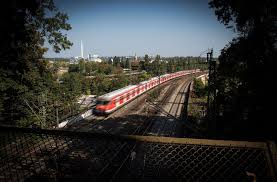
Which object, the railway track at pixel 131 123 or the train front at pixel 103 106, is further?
the train front at pixel 103 106

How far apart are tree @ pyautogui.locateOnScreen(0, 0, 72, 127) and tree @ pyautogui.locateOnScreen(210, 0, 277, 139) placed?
1107 centimetres

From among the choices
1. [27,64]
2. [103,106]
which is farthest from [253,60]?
[103,106]

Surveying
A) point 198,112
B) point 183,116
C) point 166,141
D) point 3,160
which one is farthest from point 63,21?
point 198,112

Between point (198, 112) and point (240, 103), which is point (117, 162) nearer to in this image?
point (240, 103)

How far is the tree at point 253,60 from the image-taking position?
10.3 metres

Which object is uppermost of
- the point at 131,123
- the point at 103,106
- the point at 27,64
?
the point at 27,64

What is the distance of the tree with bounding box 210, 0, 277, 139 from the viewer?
10312 mm

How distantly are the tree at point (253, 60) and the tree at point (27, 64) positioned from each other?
11.1 meters

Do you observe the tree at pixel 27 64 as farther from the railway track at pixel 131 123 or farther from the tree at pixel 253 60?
the tree at pixel 253 60

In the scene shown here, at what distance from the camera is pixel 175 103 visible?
36.1 meters

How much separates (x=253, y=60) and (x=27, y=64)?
15635 millimetres

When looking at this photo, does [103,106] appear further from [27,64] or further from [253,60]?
[253,60]

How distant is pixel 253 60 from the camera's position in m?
11.2

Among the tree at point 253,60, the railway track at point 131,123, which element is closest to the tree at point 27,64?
the railway track at point 131,123
